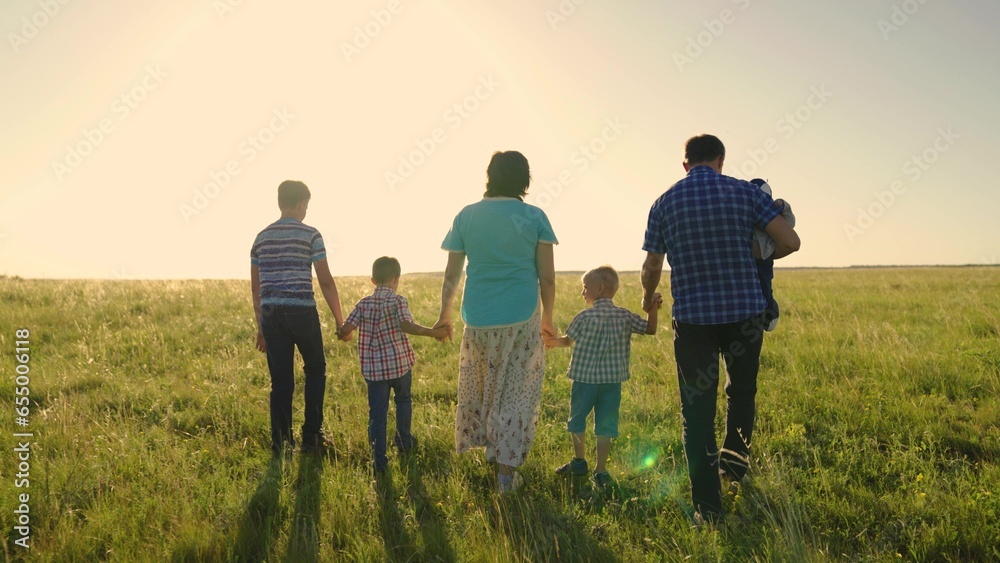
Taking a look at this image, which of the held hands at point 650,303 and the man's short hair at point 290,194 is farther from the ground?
the man's short hair at point 290,194

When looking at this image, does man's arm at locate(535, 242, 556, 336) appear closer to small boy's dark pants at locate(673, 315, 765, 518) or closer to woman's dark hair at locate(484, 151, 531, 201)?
woman's dark hair at locate(484, 151, 531, 201)

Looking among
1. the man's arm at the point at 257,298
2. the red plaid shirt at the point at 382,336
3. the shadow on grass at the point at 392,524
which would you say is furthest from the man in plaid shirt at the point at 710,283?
the man's arm at the point at 257,298

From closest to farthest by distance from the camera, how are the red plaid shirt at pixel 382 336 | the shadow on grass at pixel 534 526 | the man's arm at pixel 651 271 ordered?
the shadow on grass at pixel 534 526 < the man's arm at pixel 651 271 < the red plaid shirt at pixel 382 336

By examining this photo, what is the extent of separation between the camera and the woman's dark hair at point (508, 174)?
4371 millimetres

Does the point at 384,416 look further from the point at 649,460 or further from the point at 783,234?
the point at 783,234

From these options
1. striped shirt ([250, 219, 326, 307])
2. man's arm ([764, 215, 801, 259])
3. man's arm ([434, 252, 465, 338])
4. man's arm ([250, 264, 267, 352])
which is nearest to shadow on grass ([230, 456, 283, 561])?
man's arm ([250, 264, 267, 352])

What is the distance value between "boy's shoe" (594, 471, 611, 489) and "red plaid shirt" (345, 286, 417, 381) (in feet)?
5.70

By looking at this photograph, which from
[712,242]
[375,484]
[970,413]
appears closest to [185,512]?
[375,484]

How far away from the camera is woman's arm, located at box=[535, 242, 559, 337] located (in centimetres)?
436

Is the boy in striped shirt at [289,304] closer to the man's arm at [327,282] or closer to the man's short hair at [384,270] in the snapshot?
the man's arm at [327,282]

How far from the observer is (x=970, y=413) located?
550 centimetres

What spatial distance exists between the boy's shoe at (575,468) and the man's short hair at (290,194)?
3.27 m

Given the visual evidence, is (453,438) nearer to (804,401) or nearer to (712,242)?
(712,242)

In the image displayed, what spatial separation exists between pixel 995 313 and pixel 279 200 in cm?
1280
